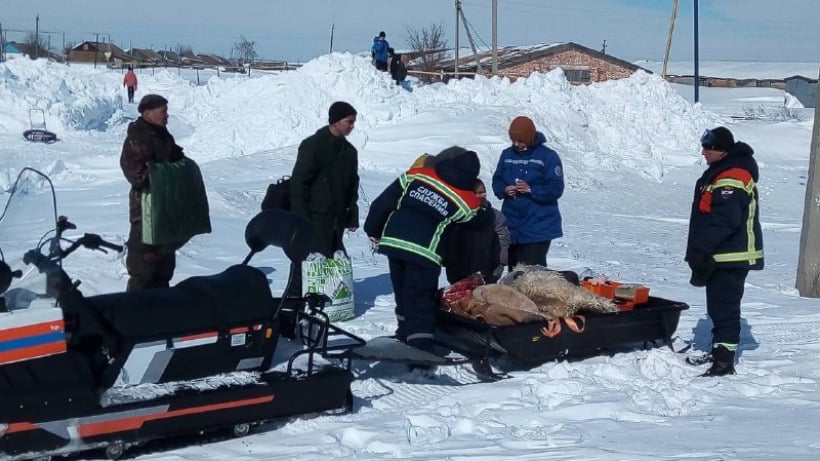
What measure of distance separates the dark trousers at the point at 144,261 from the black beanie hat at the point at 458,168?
193 centimetres

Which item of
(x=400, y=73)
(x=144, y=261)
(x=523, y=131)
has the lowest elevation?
(x=144, y=261)

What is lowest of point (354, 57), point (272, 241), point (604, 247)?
point (604, 247)

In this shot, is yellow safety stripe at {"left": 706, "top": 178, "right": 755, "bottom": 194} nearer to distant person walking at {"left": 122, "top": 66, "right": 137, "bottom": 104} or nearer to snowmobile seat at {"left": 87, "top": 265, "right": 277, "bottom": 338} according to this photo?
snowmobile seat at {"left": 87, "top": 265, "right": 277, "bottom": 338}

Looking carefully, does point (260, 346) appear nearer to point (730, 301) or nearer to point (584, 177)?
point (730, 301)

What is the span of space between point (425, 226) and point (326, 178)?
146 centimetres

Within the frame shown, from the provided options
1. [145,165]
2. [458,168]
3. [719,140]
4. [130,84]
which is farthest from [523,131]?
[130,84]

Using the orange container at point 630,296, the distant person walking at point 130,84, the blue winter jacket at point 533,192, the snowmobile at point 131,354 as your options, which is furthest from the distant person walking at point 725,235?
the distant person walking at point 130,84

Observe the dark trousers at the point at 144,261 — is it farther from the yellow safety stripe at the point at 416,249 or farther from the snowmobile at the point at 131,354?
the yellow safety stripe at the point at 416,249

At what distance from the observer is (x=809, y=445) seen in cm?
505

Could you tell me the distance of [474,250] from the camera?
7.25m

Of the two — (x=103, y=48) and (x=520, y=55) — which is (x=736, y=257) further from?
(x=103, y=48)

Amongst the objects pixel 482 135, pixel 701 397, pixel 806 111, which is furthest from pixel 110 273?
pixel 806 111

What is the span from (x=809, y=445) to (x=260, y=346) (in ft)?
9.64

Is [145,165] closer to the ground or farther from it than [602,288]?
farther from it
